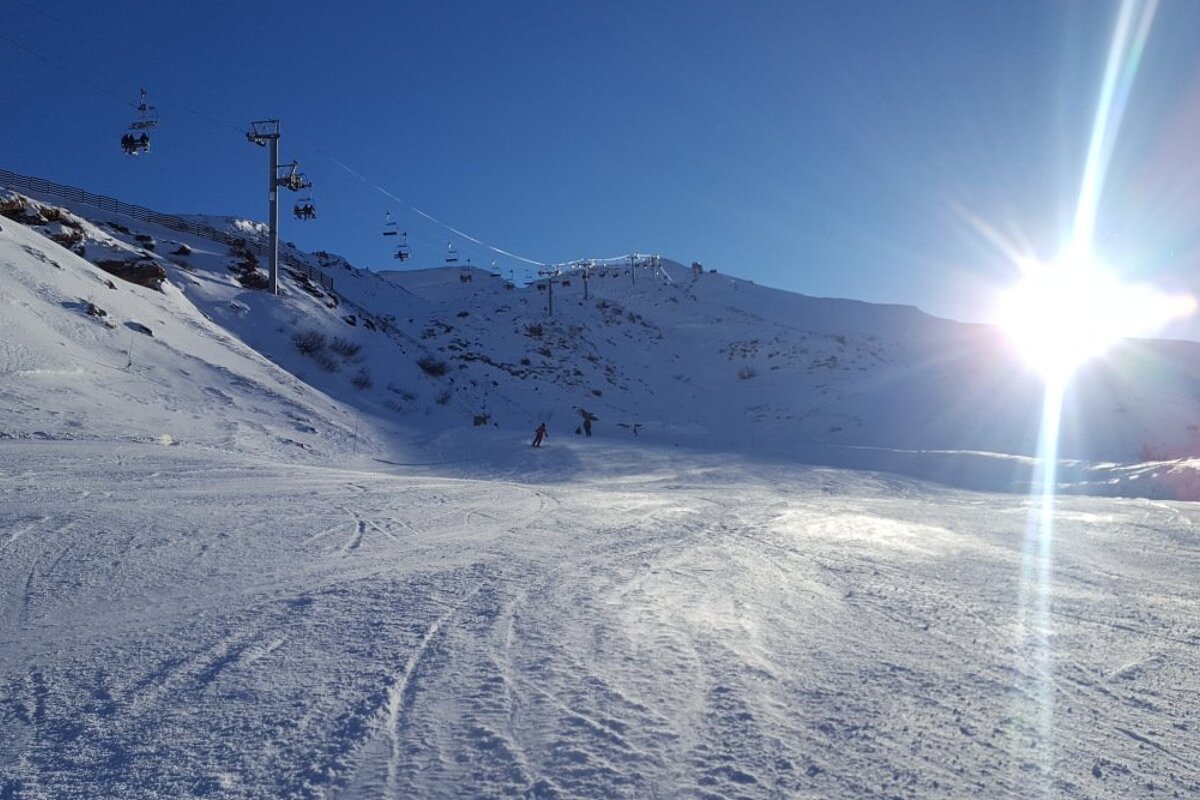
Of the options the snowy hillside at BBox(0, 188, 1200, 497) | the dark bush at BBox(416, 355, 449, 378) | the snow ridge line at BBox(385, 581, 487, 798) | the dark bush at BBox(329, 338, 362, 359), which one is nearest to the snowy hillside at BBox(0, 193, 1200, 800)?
the snow ridge line at BBox(385, 581, 487, 798)

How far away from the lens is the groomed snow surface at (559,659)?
125 inches

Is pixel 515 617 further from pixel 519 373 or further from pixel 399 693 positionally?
pixel 519 373

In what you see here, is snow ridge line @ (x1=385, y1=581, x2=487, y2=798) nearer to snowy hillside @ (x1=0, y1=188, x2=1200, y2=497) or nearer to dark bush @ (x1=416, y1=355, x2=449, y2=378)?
snowy hillside @ (x1=0, y1=188, x2=1200, y2=497)

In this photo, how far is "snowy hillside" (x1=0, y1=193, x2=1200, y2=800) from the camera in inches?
128

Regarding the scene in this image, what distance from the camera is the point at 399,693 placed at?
3891 millimetres

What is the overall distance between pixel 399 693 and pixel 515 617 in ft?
4.59

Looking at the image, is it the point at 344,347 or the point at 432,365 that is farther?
the point at 432,365

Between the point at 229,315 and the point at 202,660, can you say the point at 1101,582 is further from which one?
the point at 229,315

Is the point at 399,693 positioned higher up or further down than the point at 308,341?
further down

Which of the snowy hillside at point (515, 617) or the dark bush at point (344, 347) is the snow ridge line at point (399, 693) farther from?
the dark bush at point (344, 347)

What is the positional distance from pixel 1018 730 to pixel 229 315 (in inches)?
1138

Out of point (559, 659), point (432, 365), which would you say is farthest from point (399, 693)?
point (432, 365)

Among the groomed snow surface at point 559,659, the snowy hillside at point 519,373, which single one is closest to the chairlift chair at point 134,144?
the snowy hillside at point 519,373

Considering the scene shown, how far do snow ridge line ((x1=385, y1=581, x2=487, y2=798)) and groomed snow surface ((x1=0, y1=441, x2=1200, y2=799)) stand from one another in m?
0.02
